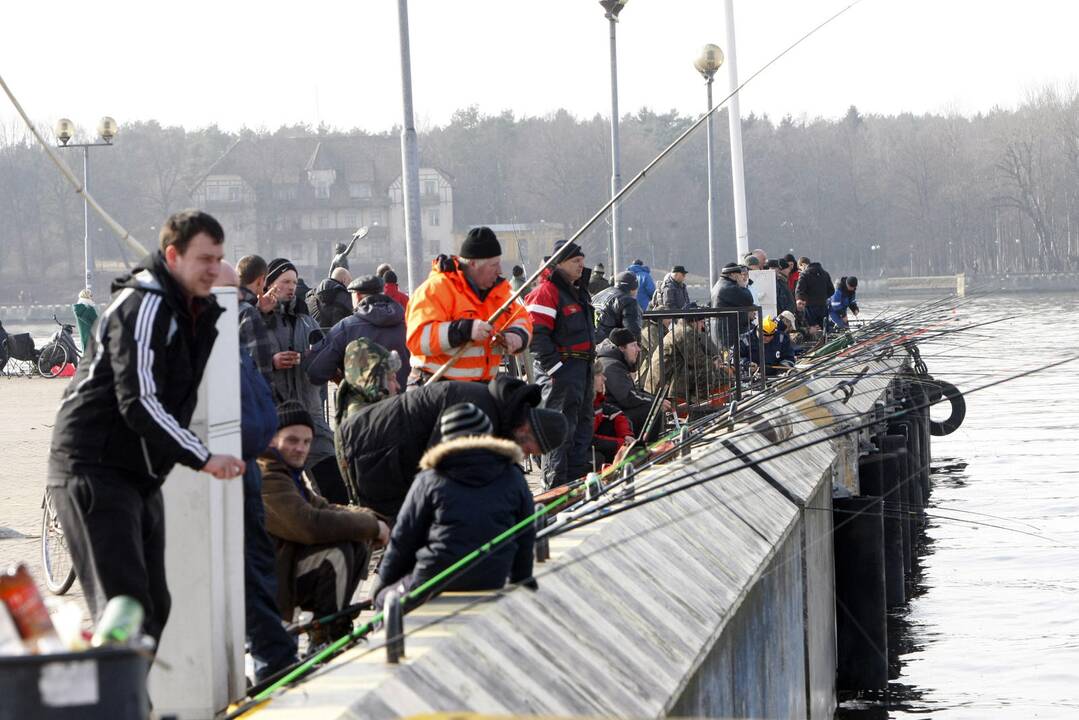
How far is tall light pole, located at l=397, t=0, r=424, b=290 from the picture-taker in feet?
47.8

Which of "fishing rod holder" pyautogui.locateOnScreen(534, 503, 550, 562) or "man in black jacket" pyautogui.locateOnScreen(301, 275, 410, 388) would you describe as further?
"man in black jacket" pyautogui.locateOnScreen(301, 275, 410, 388)

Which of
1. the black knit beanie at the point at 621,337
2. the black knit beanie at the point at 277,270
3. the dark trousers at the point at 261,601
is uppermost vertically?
the black knit beanie at the point at 277,270

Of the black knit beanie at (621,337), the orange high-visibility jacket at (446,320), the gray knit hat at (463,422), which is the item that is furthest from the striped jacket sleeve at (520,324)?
the black knit beanie at (621,337)

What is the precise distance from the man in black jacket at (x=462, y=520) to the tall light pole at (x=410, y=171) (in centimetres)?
896

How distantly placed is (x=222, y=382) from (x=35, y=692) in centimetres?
221

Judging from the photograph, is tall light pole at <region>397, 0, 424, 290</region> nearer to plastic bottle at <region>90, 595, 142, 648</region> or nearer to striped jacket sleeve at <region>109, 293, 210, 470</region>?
striped jacket sleeve at <region>109, 293, 210, 470</region>

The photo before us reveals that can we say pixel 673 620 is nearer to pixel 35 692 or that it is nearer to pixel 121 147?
pixel 35 692

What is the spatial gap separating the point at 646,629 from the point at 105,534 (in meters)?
2.08

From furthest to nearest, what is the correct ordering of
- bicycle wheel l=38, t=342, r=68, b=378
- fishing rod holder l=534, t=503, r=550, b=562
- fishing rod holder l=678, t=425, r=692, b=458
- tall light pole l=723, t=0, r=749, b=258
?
1. bicycle wheel l=38, t=342, r=68, b=378
2. tall light pole l=723, t=0, r=749, b=258
3. fishing rod holder l=678, t=425, r=692, b=458
4. fishing rod holder l=534, t=503, r=550, b=562

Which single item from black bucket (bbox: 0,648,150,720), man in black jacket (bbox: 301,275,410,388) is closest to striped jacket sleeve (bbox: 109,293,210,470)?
black bucket (bbox: 0,648,150,720)

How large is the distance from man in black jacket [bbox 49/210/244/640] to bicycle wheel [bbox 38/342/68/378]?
30.3m

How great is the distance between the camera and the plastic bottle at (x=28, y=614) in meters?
2.97

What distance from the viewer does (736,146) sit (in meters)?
24.0

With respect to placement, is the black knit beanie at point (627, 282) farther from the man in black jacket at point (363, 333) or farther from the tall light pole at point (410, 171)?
the man in black jacket at point (363, 333)
